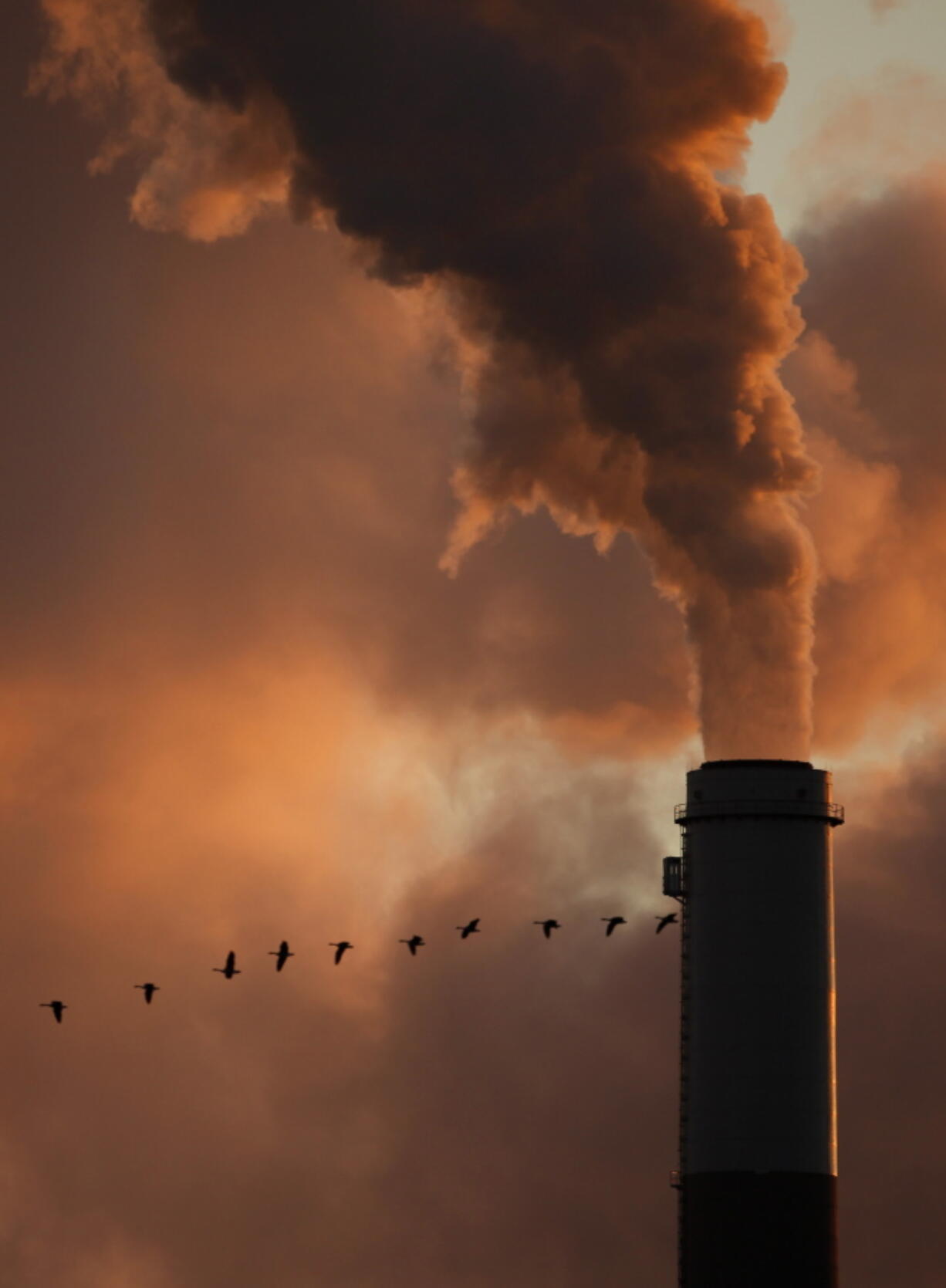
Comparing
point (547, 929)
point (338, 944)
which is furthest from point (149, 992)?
point (547, 929)

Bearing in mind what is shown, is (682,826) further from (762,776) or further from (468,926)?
(468,926)

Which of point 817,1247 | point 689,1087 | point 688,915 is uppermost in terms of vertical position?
point 688,915

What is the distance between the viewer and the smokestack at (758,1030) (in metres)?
78.6

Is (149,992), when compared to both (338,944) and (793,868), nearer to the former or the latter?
(338,944)

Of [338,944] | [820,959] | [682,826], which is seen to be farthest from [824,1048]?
[338,944]

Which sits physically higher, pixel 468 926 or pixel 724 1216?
pixel 468 926

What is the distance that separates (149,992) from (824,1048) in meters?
22.9

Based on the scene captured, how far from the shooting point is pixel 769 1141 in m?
79.2

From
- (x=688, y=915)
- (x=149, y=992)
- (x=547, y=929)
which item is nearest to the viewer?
(x=149, y=992)

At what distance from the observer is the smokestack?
7856 centimetres

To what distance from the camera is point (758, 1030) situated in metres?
80.0

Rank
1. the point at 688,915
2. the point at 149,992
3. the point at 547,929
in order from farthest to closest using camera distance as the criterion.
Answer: the point at 688,915 → the point at 547,929 → the point at 149,992

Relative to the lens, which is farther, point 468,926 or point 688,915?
point 688,915

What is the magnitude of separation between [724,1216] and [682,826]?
506 inches
